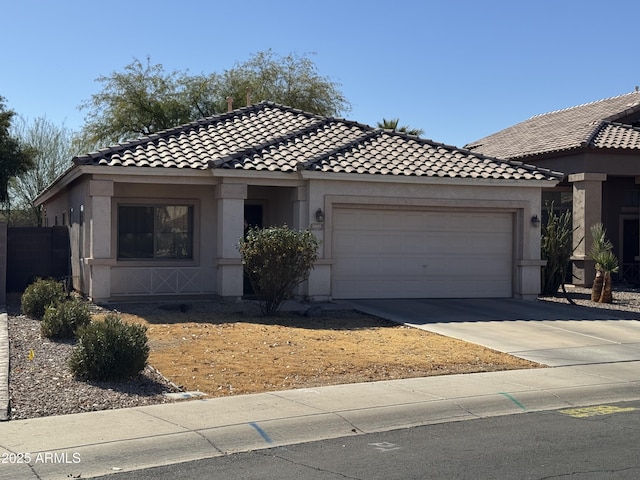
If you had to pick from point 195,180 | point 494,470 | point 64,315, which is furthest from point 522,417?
point 195,180

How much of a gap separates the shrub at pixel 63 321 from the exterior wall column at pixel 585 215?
16.2 metres

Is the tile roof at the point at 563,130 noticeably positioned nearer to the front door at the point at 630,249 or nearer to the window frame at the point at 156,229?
the front door at the point at 630,249

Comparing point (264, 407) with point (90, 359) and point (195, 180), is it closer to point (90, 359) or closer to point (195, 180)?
point (90, 359)

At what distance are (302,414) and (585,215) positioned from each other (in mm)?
18398

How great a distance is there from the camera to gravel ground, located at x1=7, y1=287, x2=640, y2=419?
29.8 feet

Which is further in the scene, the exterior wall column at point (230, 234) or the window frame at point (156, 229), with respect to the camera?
the window frame at point (156, 229)

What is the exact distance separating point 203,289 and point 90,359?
31.4 feet

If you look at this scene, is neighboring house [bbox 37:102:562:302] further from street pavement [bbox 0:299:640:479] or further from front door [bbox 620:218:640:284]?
front door [bbox 620:218:640:284]

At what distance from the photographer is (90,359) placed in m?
10.4

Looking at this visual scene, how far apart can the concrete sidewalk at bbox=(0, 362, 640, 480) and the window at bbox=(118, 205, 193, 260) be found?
1033cm

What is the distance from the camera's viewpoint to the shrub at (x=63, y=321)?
13.7m


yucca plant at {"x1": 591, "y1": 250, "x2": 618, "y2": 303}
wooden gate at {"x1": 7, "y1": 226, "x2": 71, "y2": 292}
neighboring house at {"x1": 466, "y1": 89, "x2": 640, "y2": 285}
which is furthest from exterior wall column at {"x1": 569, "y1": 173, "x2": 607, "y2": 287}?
wooden gate at {"x1": 7, "y1": 226, "x2": 71, "y2": 292}

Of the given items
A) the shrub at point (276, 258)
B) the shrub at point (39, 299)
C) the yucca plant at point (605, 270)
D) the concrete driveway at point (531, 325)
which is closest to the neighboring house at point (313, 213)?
the concrete driveway at point (531, 325)

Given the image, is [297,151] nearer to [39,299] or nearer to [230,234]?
[230,234]
